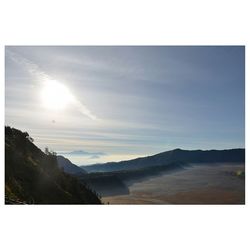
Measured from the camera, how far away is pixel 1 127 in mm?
17438

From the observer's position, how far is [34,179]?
21219mm

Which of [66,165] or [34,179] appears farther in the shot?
[66,165]

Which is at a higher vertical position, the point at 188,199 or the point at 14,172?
the point at 14,172

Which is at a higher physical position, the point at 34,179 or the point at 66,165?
the point at 66,165

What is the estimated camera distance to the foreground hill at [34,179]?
18.9 metres

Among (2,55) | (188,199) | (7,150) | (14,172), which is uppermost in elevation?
(2,55)

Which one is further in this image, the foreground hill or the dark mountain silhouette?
the dark mountain silhouette

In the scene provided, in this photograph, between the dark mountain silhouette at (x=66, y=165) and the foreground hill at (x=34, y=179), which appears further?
the dark mountain silhouette at (x=66, y=165)

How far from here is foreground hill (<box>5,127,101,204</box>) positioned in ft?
62.0

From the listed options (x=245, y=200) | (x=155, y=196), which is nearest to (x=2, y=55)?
(x=155, y=196)

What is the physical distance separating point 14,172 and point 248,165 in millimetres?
13736
